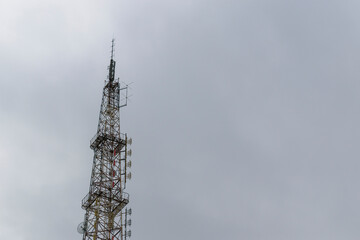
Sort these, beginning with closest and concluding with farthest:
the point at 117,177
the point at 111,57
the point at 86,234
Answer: the point at 86,234, the point at 117,177, the point at 111,57

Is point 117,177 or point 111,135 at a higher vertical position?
point 111,135

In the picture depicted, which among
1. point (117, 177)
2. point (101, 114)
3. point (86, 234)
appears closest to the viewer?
point (86, 234)

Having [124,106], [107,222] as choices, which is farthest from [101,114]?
[107,222]

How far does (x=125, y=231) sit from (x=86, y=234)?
5.60m

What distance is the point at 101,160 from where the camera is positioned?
93.8 m

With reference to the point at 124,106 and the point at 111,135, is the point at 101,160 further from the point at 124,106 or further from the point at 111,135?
the point at 124,106

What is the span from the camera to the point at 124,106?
100688mm

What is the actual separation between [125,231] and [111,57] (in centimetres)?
3231

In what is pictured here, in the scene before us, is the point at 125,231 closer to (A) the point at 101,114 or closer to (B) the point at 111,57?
(A) the point at 101,114

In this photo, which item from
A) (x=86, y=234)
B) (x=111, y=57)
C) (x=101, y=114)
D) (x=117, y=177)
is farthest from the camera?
(x=111, y=57)

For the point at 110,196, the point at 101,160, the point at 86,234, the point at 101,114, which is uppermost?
the point at 101,114

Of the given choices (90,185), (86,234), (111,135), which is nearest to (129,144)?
(111,135)

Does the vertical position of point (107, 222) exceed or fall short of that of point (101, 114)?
it falls short

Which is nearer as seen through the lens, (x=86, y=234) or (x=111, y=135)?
(x=86, y=234)
